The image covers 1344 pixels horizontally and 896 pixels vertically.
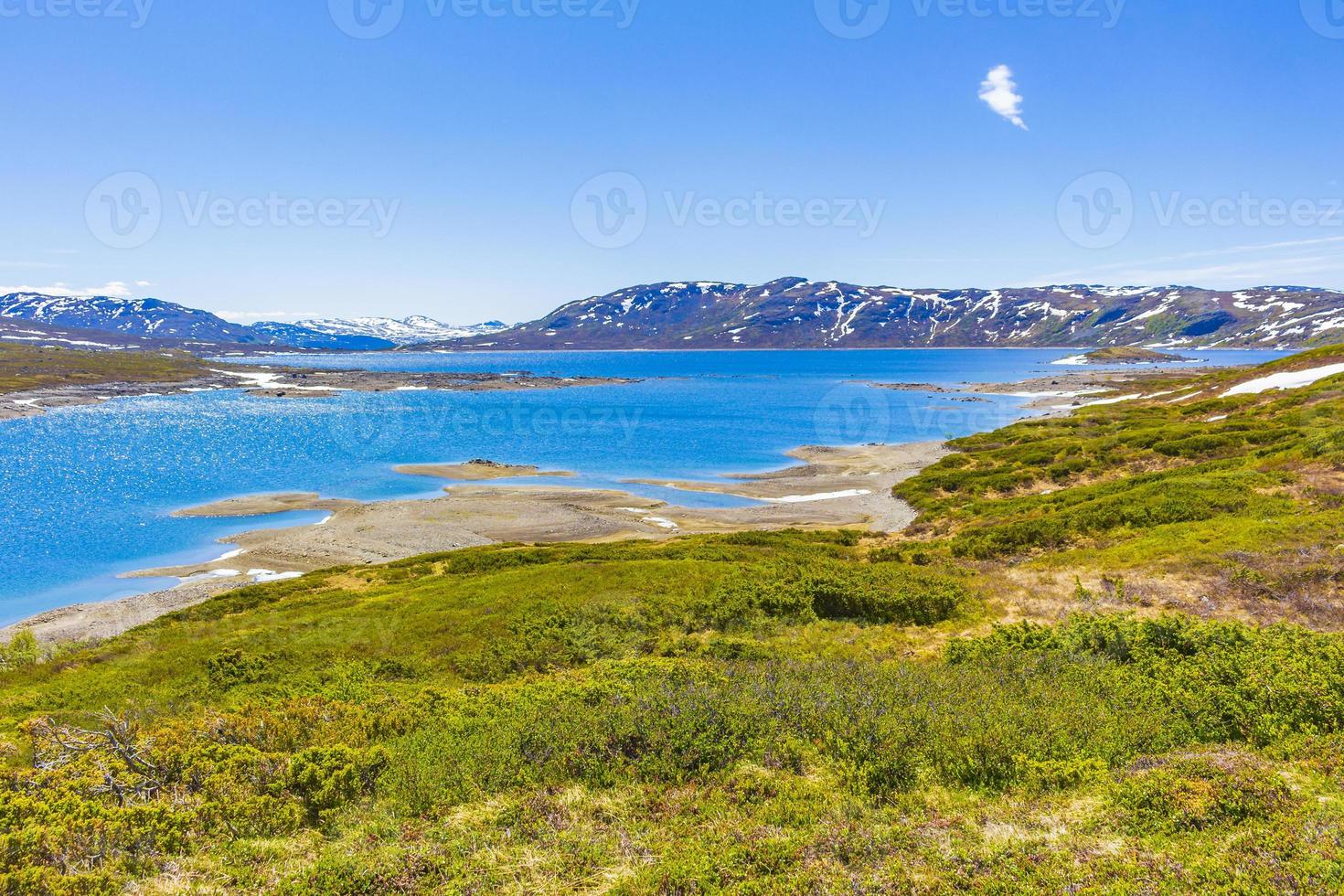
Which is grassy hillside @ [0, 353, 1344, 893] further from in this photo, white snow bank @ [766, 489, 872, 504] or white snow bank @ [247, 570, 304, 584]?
white snow bank @ [766, 489, 872, 504]

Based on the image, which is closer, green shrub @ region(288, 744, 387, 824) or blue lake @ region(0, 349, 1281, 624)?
green shrub @ region(288, 744, 387, 824)

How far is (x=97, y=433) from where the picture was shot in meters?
102

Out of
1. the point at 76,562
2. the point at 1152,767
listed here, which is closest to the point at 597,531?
the point at 76,562

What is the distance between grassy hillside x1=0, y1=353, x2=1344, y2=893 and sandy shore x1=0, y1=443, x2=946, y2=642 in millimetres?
14187

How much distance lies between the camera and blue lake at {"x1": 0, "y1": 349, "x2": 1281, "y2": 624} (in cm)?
4866

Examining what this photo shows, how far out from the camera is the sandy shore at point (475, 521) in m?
36.8

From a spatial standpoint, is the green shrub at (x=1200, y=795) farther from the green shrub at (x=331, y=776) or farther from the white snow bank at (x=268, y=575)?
the white snow bank at (x=268, y=575)

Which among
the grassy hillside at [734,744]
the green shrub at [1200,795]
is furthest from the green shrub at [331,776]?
the green shrub at [1200,795]

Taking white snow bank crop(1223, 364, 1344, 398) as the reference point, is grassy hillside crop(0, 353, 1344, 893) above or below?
below

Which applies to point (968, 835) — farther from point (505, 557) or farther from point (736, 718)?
point (505, 557)

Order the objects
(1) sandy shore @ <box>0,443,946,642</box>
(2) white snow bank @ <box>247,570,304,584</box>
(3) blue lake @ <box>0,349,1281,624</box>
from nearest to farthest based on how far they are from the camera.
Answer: (1) sandy shore @ <box>0,443,946,642</box>, (2) white snow bank @ <box>247,570,304,584</box>, (3) blue lake @ <box>0,349,1281,624</box>

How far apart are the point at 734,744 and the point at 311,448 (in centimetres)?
9693

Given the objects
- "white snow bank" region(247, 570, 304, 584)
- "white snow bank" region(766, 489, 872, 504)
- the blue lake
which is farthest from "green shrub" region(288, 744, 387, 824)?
"white snow bank" region(766, 489, 872, 504)

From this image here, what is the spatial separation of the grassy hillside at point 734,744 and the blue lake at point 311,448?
2970cm
